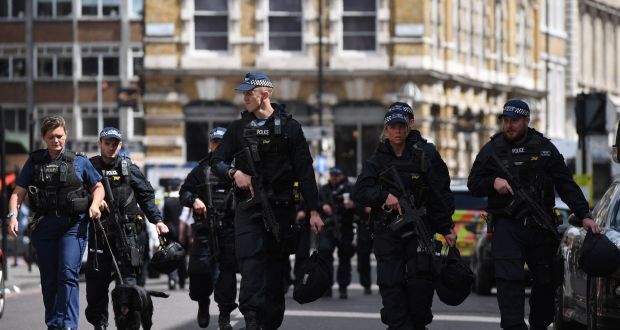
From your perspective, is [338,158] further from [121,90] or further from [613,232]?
[613,232]

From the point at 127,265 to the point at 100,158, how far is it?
44.7 inches

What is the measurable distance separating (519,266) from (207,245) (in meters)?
4.93

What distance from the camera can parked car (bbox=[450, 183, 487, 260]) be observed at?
92.8 ft

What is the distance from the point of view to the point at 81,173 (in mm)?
15773

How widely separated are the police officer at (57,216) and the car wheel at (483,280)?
11121 mm

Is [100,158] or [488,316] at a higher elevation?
[100,158]

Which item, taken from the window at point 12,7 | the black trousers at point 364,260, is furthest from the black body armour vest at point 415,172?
the window at point 12,7

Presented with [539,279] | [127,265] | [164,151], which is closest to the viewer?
[539,279]

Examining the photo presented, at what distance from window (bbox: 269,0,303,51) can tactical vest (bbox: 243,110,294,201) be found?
42.7 metres

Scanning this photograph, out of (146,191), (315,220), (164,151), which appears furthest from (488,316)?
(164,151)

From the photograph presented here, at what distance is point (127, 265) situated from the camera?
16.4m

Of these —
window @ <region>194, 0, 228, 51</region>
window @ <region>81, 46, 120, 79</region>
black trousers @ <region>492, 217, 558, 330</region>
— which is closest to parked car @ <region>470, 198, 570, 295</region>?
black trousers @ <region>492, 217, 558, 330</region>

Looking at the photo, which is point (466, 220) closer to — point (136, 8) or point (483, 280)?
point (483, 280)

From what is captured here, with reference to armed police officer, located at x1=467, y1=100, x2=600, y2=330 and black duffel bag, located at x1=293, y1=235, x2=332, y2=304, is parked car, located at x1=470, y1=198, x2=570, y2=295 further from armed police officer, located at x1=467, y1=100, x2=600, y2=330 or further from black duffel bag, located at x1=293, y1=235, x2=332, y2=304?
black duffel bag, located at x1=293, y1=235, x2=332, y2=304
